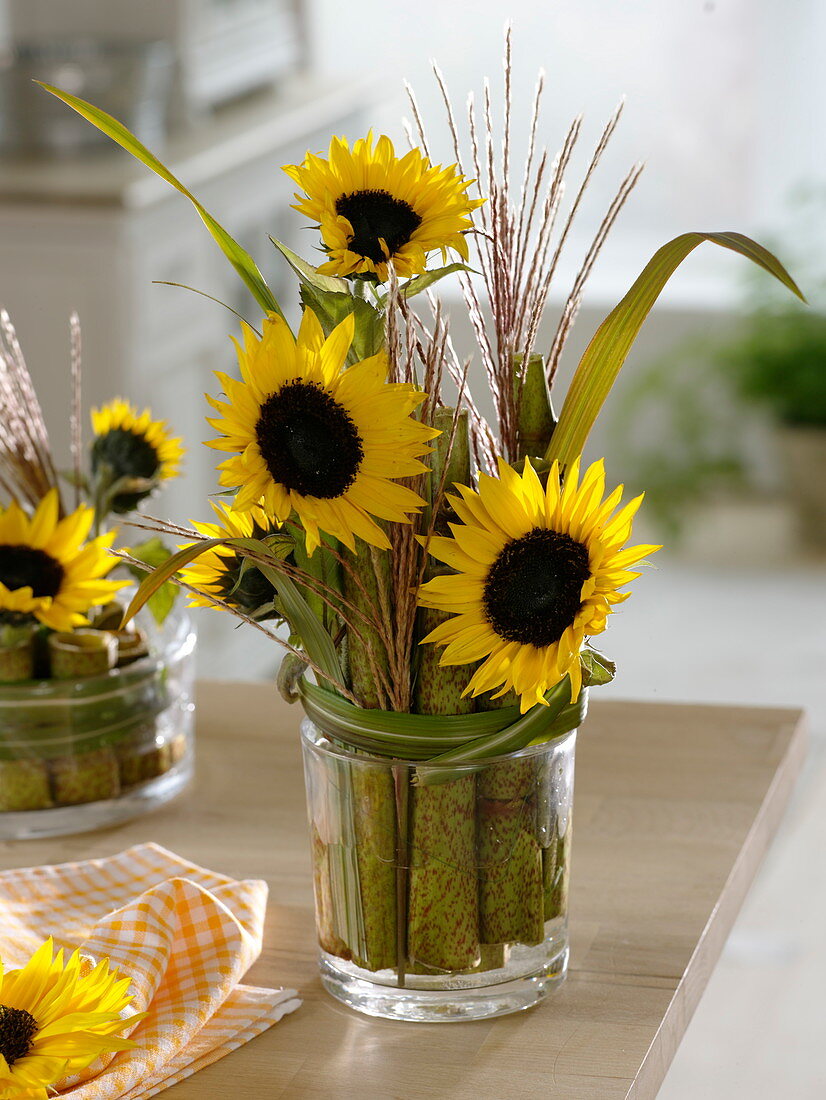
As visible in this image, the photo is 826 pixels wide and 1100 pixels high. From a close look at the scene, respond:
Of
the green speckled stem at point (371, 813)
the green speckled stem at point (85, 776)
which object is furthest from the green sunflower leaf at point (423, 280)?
the green speckled stem at point (85, 776)

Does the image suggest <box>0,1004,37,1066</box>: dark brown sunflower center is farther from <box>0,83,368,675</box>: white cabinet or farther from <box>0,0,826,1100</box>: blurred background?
<box>0,83,368,675</box>: white cabinet

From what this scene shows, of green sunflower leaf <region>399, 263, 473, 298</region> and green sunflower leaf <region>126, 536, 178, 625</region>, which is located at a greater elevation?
green sunflower leaf <region>399, 263, 473, 298</region>

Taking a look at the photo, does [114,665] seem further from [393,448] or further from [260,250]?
[260,250]

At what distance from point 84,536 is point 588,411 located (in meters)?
0.41

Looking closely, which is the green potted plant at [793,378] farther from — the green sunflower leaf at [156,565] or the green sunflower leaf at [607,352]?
the green sunflower leaf at [607,352]

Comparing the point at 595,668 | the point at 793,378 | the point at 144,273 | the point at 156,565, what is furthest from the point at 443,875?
the point at 793,378

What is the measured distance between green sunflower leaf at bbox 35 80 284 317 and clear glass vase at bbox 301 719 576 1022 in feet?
0.77

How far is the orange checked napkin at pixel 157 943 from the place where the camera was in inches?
30.5

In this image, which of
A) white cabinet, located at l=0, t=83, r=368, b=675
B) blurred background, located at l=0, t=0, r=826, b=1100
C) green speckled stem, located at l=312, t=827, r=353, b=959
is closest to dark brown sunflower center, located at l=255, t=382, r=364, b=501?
green speckled stem, located at l=312, t=827, r=353, b=959

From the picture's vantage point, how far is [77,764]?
105 cm

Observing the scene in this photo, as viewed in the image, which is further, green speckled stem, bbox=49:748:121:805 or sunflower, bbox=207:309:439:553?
green speckled stem, bbox=49:748:121:805

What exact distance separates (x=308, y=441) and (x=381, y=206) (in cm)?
13

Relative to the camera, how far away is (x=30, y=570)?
1017 mm

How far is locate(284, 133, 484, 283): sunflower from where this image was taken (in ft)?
2.35
